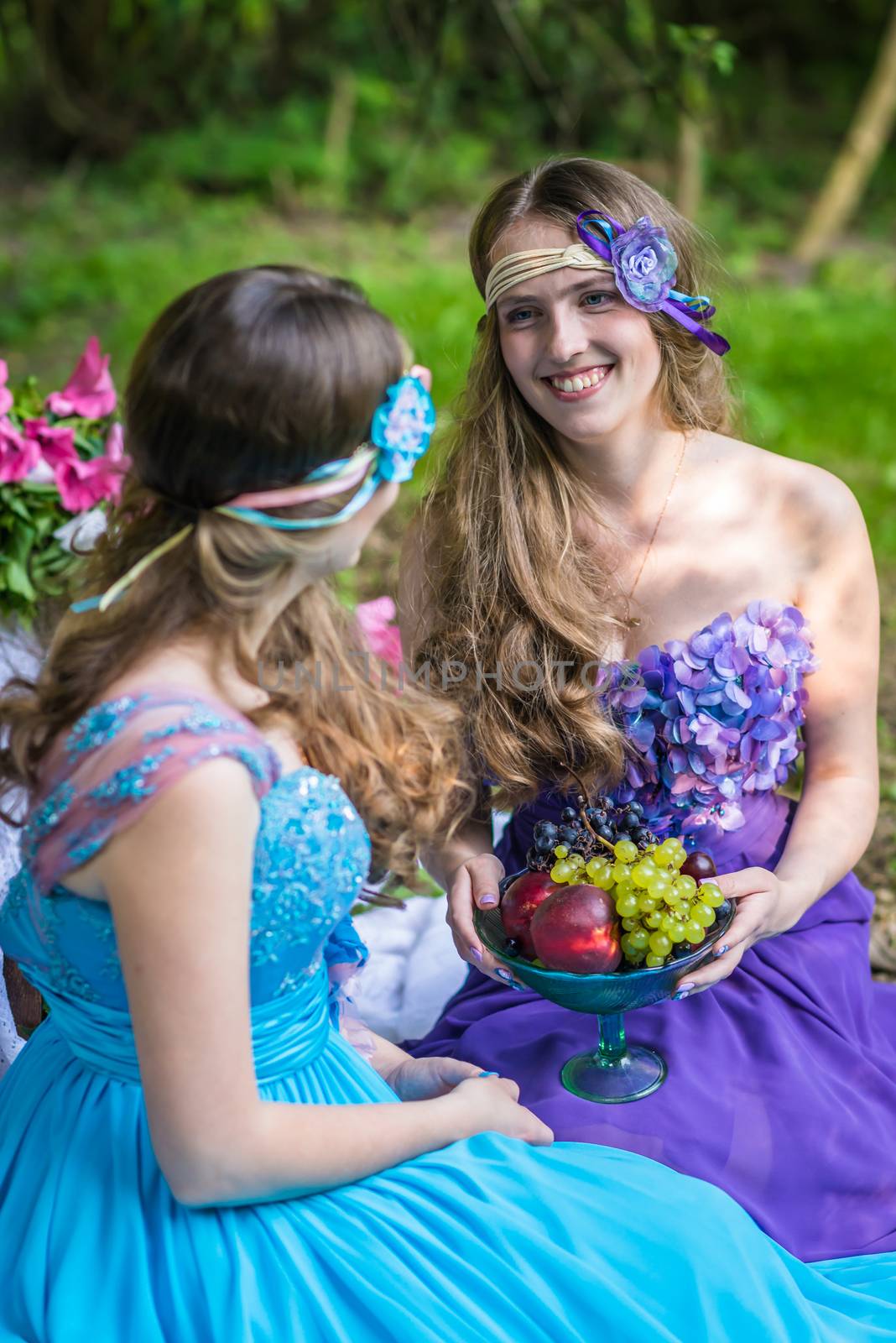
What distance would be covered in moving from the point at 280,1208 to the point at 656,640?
1319mm

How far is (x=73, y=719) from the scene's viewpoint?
5.78ft

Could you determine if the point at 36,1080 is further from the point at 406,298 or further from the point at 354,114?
the point at 354,114

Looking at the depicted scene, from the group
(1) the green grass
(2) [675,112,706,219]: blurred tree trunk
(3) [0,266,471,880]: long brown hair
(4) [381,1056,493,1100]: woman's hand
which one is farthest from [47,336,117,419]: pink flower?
(2) [675,112,706,219]: blurred tree trunk

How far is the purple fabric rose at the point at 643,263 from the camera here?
249 cm

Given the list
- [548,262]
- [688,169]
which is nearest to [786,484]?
[548,262]

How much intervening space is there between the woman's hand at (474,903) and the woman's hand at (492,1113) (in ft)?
0.79

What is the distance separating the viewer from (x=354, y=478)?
5.68 feet

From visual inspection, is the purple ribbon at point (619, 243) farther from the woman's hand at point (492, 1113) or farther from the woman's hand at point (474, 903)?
the woman's hand at point (492, 1113)

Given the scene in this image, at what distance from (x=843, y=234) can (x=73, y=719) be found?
1159 centimetres

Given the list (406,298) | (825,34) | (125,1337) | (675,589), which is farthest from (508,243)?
(825,34)

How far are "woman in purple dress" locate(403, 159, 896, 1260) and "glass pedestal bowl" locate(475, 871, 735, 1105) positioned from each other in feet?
0.15

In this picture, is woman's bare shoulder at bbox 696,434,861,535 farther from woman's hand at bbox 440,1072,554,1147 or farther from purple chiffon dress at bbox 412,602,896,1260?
woman's hand at bbox 440,1072,554,1147

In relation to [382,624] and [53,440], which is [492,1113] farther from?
[53,440]

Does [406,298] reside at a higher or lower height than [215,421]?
lower
